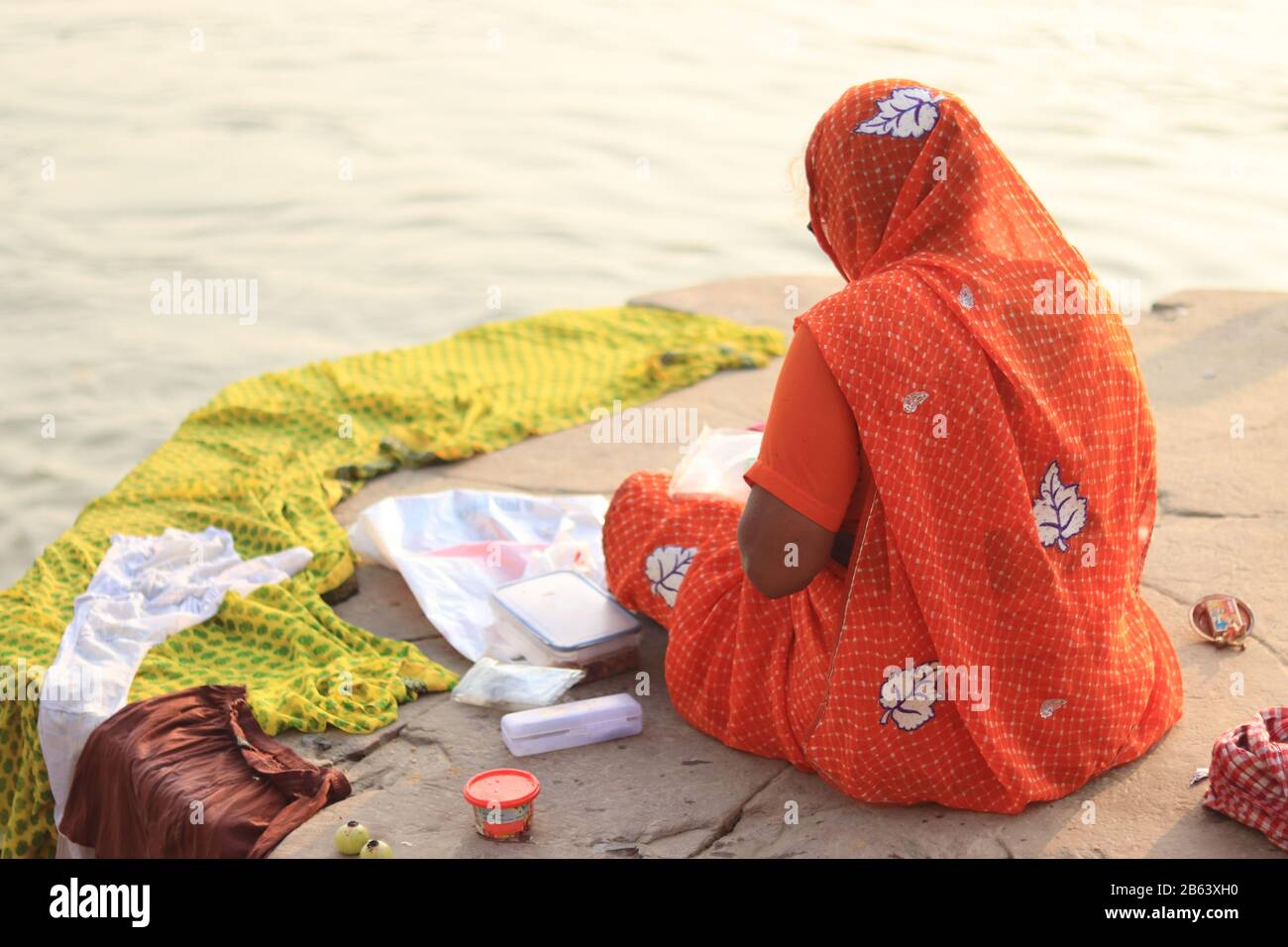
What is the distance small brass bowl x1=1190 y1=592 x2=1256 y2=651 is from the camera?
295 centimetres

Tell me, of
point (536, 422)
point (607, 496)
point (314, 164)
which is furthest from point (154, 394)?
point (314, 164)

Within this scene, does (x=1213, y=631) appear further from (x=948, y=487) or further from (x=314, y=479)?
(x=314, y=479)

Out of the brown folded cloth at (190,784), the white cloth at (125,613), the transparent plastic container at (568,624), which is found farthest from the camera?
the transparent plastic container at (568,624)

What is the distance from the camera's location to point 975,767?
94.5 inches

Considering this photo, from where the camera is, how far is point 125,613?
322cm

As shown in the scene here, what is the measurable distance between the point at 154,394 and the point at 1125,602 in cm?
394

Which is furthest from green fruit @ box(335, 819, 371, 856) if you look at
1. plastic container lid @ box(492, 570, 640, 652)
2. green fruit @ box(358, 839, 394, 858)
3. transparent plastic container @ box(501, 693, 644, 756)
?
plastic container lid @ box(492, 570, 640, 652)

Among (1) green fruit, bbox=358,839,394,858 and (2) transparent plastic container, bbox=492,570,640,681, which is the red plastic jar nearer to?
(1) green fruit, bbox=358,839,394,858

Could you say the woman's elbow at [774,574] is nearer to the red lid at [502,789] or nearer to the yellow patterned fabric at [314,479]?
the red lid at [502,789]

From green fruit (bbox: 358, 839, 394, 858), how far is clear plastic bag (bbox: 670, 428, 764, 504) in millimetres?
938

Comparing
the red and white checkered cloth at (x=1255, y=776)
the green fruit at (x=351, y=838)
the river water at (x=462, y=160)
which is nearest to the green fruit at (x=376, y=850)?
the green fruit at (x=351, y=838)

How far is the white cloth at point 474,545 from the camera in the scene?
129 inches

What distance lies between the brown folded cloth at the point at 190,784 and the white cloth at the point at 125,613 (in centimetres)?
6

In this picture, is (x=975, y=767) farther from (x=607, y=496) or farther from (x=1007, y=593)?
(x=607, y=496)
